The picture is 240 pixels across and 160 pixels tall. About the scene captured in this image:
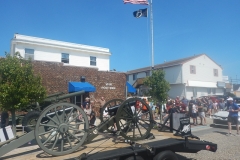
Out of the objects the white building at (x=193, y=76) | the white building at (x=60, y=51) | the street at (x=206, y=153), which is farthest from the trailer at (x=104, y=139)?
the white building at (x=193, y=76)

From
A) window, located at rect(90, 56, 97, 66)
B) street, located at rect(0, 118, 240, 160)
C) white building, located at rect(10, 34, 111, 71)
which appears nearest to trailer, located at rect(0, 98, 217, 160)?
street, located at rect(0, 118, 240, 160)

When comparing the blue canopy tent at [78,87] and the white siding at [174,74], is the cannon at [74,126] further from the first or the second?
the white siding at [174,74]

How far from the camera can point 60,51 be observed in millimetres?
20516

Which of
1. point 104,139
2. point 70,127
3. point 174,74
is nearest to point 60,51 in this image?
point 104,139

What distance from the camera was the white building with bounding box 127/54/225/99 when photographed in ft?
103

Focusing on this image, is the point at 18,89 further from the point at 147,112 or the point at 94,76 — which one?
the point at 94,76

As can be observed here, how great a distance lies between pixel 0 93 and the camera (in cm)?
777

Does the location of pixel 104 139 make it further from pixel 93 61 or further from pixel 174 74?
pixel 174 74

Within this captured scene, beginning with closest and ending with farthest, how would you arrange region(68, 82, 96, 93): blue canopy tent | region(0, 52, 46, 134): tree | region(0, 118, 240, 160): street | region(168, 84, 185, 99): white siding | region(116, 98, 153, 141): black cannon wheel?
1. region(0, 118, 240, 160): street
2. region(116, 98, 153, 141): black cannon wheel
3. region(0, 52, 46, 134): tree
4. region(68, 82, 96, 93): blue canopy tent
5. region(168, 84, 185, 99): white siding

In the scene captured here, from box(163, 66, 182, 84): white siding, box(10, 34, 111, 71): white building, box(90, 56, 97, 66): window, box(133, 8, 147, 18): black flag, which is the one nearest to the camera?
box(133, 8, 147, 18): black flag

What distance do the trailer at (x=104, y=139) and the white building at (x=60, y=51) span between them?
1582 cm

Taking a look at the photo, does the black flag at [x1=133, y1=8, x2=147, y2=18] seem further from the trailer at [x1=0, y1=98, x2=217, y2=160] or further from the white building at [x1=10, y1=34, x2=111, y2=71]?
the trailer at [x1=0, y1=98, x2=217, y2=160]

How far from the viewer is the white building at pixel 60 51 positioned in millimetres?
18489

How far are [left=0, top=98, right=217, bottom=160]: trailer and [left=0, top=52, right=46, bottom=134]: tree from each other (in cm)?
406
